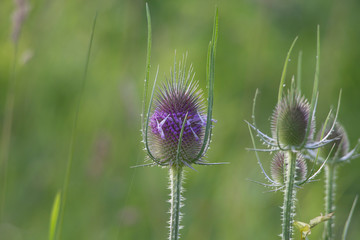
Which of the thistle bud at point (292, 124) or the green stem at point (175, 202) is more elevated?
the thistle bud at point (292, 124)

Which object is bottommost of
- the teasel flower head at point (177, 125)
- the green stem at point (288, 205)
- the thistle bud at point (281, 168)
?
the green stem at point (288, 205)

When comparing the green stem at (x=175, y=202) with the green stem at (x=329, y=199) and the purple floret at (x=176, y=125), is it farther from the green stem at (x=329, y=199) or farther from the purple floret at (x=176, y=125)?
the green stem at (x=329, y=199)

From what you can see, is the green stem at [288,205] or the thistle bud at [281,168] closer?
the green stem at [288,205]

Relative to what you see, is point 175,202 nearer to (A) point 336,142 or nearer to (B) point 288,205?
(B) point 288,205

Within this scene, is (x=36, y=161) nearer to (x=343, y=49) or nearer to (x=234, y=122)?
(x=234, y=122)

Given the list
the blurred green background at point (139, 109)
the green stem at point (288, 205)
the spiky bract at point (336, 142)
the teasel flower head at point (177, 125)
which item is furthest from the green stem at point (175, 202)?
the blurred green background at point (139, 109)

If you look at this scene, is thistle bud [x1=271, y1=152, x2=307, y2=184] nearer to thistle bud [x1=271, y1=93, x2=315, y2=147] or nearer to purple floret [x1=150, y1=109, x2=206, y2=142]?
thistle bud [x1=271, y1=93, x2=315, y2=147]

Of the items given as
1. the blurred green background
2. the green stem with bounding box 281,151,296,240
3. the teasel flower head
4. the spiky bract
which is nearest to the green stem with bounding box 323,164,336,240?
the spiky bract
